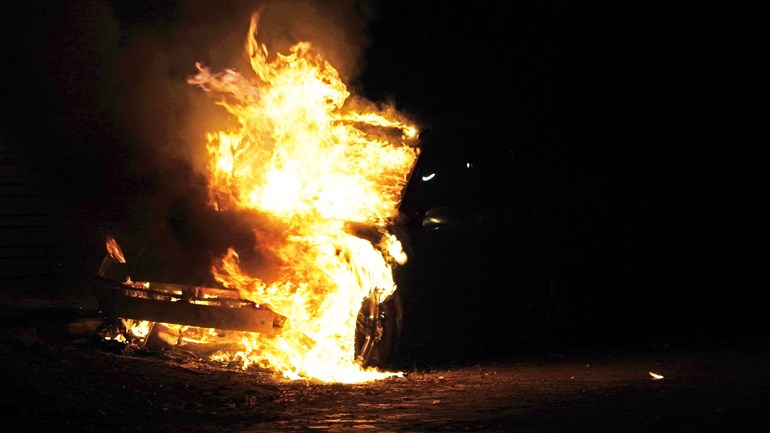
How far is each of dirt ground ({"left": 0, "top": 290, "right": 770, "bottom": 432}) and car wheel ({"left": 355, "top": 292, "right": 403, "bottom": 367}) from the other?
1.16 ft

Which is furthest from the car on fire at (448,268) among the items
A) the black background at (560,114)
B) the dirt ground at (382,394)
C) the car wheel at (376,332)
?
the dirt ground at (382,394)

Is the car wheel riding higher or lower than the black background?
lower

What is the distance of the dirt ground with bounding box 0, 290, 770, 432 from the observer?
6535 mm

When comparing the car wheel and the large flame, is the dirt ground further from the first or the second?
the large flame

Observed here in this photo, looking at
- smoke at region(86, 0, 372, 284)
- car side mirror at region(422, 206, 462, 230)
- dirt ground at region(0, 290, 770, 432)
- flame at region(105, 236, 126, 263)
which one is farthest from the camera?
smoke at region(86, 0, 372, 284)

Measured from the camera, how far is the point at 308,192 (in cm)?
932

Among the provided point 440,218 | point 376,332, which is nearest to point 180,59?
point 440,218

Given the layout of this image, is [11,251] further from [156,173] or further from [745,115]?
[745,115]

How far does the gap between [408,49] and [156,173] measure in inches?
261

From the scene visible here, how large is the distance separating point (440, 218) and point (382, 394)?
239 centimetres

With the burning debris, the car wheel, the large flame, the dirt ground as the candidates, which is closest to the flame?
the burning debris

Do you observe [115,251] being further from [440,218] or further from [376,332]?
[440,218]

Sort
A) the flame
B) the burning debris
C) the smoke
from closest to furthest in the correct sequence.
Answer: the burning debris < the flame < the smoke

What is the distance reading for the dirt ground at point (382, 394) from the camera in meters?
6.54
